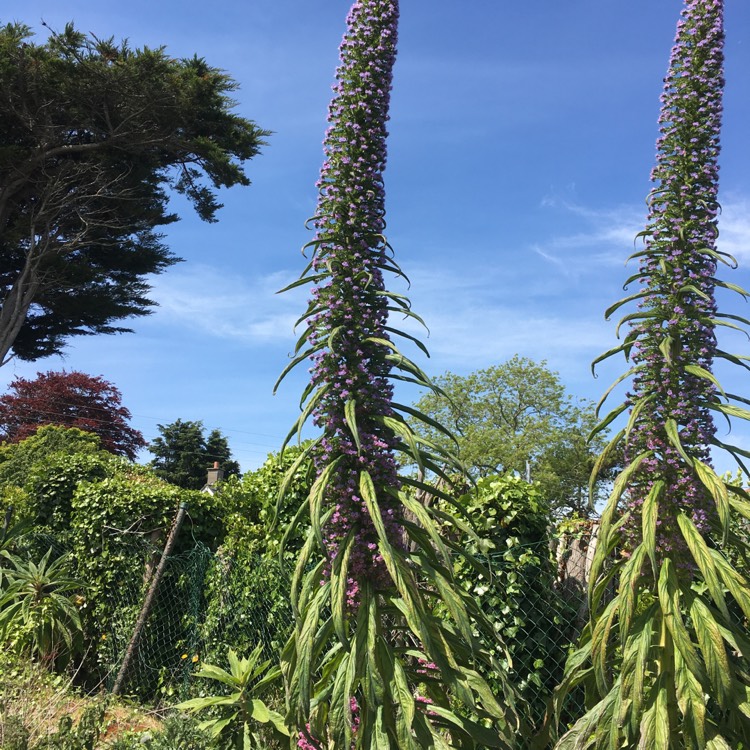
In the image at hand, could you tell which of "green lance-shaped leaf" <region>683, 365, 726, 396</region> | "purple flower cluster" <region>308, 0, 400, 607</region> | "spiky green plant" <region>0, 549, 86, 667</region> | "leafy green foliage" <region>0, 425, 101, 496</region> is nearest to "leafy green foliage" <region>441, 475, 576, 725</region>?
"purple flower cluster" <region>308, 0, 400, 607</region>

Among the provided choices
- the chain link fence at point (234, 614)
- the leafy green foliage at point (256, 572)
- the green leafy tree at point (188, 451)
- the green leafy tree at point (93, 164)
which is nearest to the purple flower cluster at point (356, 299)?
the chain link fence at point (234, 614)

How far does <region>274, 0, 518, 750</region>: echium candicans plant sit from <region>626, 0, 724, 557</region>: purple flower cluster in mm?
943

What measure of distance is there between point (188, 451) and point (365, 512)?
31032 mm

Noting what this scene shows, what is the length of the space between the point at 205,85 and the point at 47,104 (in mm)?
3625

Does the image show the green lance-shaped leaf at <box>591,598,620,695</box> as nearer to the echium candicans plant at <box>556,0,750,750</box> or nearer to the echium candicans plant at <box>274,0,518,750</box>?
the echium candicans plant at <box>556,0,750,750</box>

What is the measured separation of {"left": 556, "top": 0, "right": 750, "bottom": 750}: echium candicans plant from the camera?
2.61m

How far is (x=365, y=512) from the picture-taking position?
291cm

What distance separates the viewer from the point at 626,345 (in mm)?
3078

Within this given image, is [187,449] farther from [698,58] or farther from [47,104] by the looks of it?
[698,58]

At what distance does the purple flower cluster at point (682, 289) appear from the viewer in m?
2.87

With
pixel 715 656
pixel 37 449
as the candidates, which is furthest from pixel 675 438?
pixel 37 449

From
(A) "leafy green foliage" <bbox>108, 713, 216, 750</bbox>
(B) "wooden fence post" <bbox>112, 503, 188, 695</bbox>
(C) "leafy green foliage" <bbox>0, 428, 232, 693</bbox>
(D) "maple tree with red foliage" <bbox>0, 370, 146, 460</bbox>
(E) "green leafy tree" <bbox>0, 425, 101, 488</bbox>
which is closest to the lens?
(A) "leafy green foliage" <bbox>108, 713, 216, 750</bbox>

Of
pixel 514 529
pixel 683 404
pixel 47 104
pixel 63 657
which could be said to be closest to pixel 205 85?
pixel 47 104

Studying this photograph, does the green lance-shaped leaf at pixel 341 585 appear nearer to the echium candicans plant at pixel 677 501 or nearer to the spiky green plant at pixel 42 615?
Answer: the echium candicans plant at pixel 677 501
